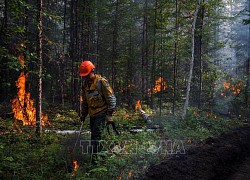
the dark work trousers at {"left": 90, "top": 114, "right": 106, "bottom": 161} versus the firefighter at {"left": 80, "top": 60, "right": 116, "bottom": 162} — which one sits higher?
the firefighter at {"left": 80, "top": 60, "right": 116, "bottom": 162}

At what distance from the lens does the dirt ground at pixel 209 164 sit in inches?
251

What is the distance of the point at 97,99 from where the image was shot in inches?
258

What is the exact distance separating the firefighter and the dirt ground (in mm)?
1715

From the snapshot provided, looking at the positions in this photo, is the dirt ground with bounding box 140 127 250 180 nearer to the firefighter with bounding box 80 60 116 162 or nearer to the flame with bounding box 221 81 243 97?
the firefighter with bounding box 80 60 116 162

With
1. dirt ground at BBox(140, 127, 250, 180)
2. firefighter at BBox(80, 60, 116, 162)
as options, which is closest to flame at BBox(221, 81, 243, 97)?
dirt ground at BBox(140, 127, 250, 180)

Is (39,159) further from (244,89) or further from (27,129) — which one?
(244,89)

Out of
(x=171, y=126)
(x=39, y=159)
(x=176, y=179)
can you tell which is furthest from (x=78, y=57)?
(x=176, y=179)

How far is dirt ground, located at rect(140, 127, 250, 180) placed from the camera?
6.38 meters

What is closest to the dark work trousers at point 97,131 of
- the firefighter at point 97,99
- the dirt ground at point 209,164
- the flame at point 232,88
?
the firefighter at point 97,99

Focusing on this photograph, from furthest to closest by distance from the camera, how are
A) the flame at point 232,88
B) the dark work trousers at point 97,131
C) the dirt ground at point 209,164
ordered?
1. the flame at point 232,88
2. the dark work trousers at point 97,131
3. the dirt ground at point 209,164

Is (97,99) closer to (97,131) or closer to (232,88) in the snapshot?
(97,131)

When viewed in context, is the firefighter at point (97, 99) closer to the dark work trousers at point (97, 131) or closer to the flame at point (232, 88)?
the dark work trousers at point (97, 131)

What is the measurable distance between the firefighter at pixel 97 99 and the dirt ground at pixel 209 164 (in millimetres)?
1715

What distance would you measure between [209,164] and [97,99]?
398 cm
